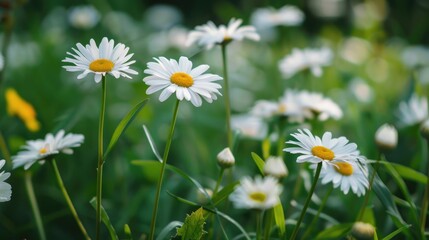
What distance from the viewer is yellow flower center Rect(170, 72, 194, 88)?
2.81ft

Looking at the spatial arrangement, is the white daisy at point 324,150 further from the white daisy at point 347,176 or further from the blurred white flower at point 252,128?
the blurred white flower at point 252,128

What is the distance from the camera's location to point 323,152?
82cm

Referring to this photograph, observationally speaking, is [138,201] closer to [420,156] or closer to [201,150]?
[201,150]

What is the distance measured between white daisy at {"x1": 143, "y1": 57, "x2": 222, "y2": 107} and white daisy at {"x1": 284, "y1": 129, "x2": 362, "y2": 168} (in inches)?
5.8

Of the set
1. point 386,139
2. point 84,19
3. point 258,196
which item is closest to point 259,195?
point 258,196

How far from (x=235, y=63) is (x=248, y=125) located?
1.02 m

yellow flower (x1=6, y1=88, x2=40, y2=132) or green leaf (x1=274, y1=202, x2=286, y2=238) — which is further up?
yellow flower (x1=6, y1=88, x2=40, y2=132)

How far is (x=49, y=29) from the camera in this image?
283cm

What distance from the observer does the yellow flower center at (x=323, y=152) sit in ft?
2.67

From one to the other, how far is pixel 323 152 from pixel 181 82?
24 centimetres

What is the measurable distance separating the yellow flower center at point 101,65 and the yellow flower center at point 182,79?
95mm

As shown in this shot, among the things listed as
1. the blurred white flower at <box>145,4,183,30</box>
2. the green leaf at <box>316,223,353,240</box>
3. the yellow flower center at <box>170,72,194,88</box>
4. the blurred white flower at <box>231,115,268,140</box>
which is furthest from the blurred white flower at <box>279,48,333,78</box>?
the blurred white flower at <box>145,4,183,30</box>

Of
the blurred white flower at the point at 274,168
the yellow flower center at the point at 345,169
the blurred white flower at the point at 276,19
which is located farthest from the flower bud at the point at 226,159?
the blurred white flower at the point at 276,19

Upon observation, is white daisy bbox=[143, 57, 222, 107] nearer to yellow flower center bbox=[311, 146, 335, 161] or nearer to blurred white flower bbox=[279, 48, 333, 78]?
yellow flower center bbox=[311, 146, 335, 161]
